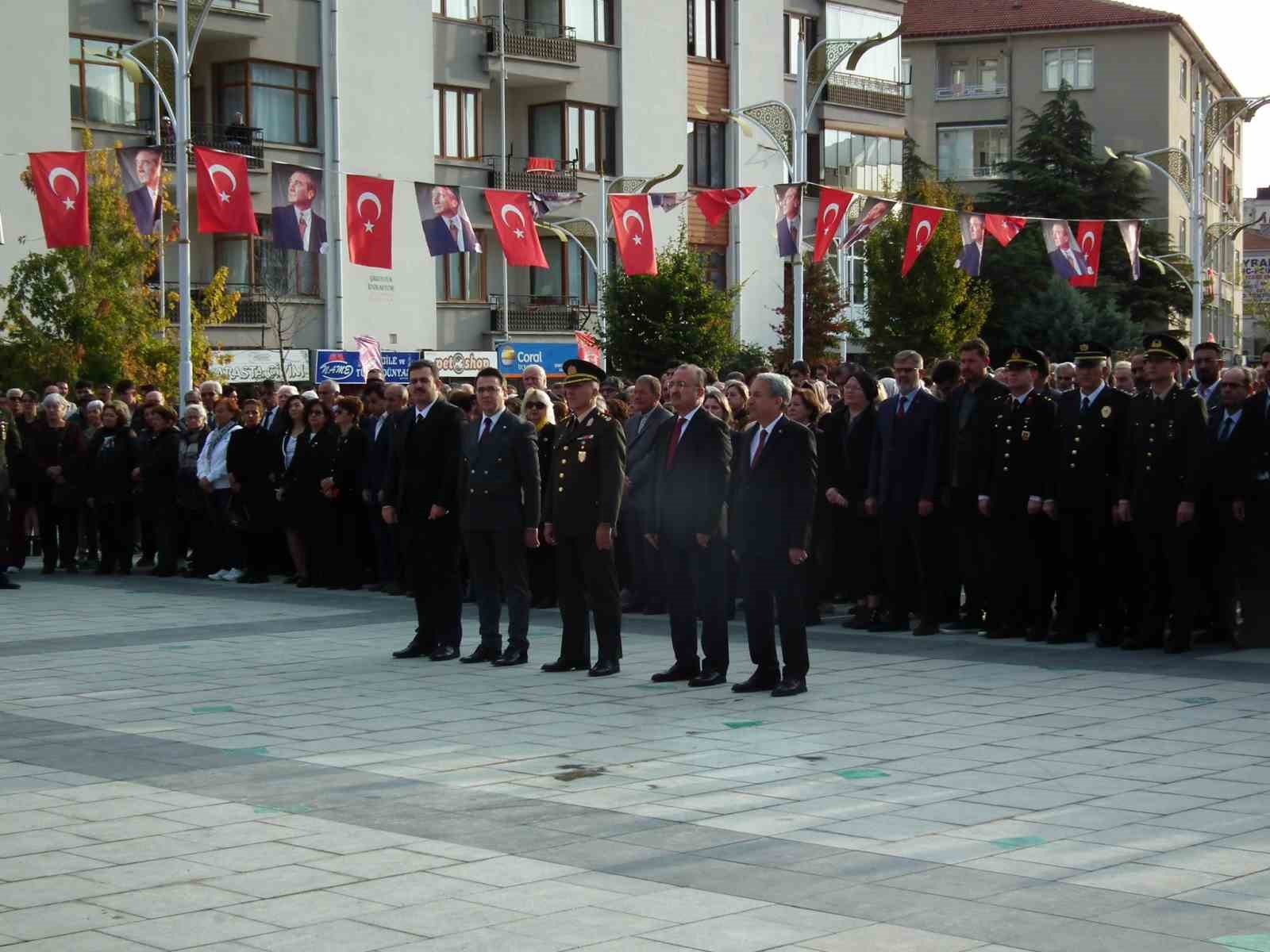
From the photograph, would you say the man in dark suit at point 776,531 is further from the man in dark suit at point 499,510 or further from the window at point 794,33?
the window at point 794,33

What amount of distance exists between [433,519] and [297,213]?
1038 centimetres

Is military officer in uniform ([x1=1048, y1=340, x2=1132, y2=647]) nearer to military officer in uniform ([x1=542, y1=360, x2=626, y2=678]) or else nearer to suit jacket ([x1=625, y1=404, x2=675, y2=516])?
suit jacket ([x1=625, y1=404, x2=675, y2=516])

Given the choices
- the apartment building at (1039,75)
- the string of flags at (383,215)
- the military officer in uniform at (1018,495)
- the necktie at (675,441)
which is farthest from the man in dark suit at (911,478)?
the apartment building at (1039,75)

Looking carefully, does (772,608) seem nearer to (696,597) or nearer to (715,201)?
(696,597)

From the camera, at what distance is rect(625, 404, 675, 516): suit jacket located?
1481 centimetres

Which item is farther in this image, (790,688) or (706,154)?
(706,154)

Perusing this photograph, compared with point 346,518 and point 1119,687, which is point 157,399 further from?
point 1119,687

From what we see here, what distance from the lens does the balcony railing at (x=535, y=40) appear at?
166 ft

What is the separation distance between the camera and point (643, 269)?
26219 mm

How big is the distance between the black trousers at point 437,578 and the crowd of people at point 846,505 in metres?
0.02

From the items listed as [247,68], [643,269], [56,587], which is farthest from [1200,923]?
[247,68]

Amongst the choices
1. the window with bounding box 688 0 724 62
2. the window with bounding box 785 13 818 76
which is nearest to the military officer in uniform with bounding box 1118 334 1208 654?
the window with bounding box 688 0 724 62

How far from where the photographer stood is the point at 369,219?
23.2m

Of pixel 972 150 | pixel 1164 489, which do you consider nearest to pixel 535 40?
pixel 972 150
